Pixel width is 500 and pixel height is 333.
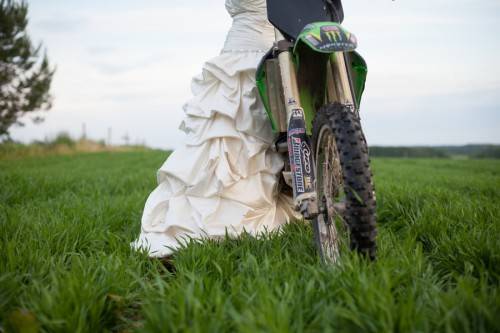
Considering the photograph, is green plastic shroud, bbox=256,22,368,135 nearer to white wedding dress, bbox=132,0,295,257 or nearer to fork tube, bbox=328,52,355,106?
fork tube, bbox=328,52,355,106

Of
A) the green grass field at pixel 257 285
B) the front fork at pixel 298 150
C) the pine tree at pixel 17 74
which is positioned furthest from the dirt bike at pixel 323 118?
the pine tree at pixel 17 74

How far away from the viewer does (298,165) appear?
204 cm

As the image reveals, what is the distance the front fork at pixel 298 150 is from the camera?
196cm

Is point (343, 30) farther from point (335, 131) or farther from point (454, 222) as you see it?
point (454, 222)

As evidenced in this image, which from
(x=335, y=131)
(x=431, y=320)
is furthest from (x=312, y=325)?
(x=335, y=131)

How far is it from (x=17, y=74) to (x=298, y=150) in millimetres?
22830

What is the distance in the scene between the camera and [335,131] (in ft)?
5.60

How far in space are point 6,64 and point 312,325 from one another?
75.6 ft

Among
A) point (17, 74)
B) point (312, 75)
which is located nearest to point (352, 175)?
point (312, 75)

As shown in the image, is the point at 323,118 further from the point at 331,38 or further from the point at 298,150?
the point at 331,38

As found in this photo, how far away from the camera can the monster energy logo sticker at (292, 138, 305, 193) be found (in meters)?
2.01

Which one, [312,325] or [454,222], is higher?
[454,222]

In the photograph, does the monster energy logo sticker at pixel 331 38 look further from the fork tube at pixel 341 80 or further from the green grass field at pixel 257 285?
the green grass field at pixel 257 285

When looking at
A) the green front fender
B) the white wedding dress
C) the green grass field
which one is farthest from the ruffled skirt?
the green front fender
